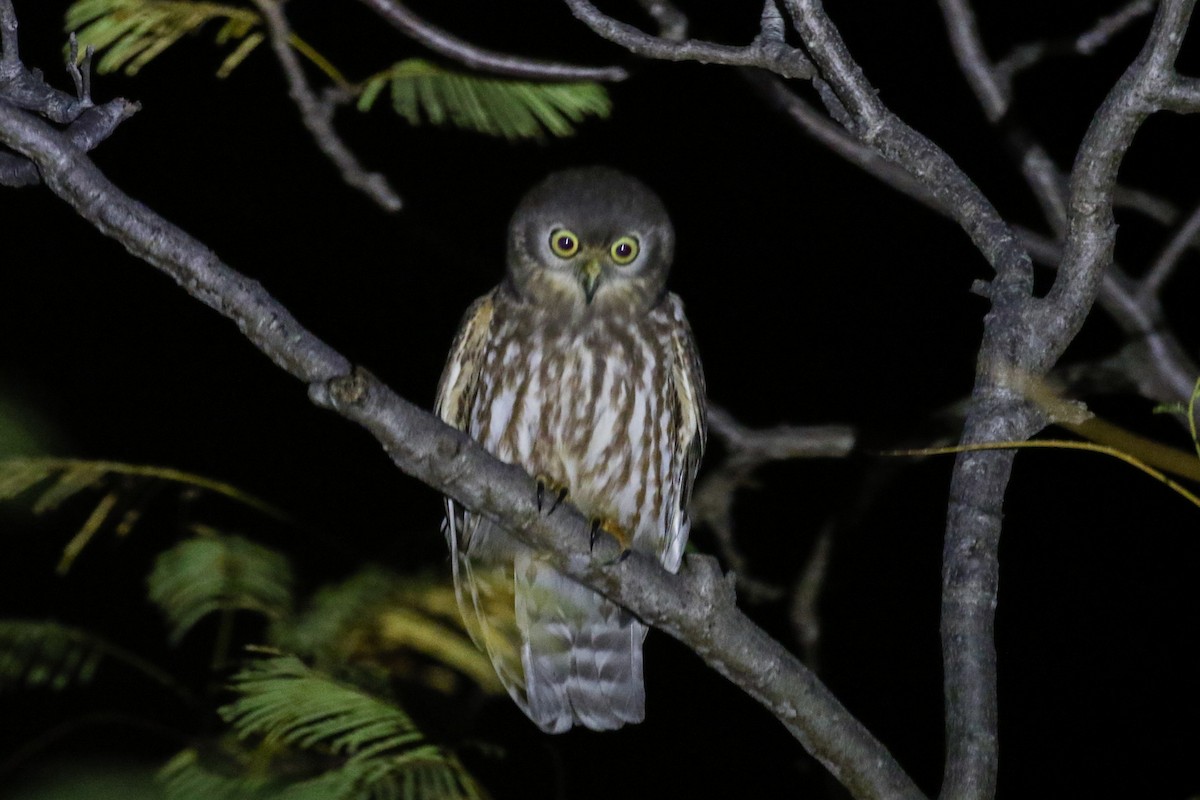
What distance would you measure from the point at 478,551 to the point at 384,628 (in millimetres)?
609

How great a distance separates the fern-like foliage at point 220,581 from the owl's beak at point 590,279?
1074 mm

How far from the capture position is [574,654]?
3359 millimetres

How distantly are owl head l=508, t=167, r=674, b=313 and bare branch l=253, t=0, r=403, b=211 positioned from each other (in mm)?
381

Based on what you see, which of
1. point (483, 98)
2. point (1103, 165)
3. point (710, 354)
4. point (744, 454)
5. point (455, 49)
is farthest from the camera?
point (710, 354)

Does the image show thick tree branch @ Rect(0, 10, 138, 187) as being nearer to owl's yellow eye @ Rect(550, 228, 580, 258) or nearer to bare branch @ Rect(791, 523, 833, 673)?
owl's yellow eye @ Rect(550, 228, 580, 258)

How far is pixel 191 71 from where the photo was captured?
15.7ft

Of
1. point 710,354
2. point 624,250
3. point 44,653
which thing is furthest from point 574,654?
point 710,354

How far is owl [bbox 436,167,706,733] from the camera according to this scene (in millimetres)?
3164

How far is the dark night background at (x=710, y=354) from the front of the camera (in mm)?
4809

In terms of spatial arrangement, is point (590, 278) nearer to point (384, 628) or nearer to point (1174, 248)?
point (384, 628)

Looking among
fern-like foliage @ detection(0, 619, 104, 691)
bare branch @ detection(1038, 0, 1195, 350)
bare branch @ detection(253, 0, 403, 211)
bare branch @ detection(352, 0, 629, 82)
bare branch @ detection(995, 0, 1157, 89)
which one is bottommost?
fern-like foliage @ detection(0, 619, 104, 691)

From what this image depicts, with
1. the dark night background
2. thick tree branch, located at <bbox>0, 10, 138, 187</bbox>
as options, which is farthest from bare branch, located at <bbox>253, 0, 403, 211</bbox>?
the dark night background

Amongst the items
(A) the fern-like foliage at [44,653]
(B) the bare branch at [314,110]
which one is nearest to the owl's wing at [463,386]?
(B) the bare branch at [314,110]

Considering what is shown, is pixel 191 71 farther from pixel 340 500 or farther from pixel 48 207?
pixel 340 500
